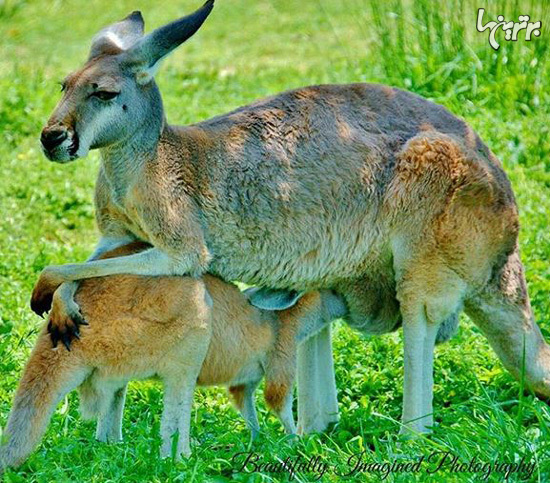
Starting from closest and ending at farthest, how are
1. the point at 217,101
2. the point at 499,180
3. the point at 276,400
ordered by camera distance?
the point at 276,400 → the point at 499,180 → the point at 217,101


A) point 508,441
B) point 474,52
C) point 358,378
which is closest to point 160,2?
point 474,52

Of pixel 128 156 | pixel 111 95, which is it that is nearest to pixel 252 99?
pixel 128 156

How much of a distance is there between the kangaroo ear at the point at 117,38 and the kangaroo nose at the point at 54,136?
1.70ft

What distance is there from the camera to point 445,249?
18.3 feet

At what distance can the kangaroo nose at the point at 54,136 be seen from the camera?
4887mm

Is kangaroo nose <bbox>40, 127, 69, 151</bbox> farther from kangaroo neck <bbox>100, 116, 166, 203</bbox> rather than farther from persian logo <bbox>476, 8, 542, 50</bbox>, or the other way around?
persian logo <bbox>476, 8, 542, 50</bbox>

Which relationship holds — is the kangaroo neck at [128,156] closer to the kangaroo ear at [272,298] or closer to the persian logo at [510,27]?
the kangaroo ear at [272,298]

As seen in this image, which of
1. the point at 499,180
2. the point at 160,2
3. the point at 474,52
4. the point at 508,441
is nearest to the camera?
the point at 508,441

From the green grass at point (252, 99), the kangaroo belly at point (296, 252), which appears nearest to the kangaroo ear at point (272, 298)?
the kangaroo belly at point (296, 252)

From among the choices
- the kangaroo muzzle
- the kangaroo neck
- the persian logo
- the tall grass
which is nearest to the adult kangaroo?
the kangaroo neck

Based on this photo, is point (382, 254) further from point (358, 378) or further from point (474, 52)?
point (474, 52)

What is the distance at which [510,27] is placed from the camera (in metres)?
9.22

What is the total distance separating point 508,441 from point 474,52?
5253mm

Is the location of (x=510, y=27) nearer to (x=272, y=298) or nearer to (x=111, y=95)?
(x=272, y=298)
